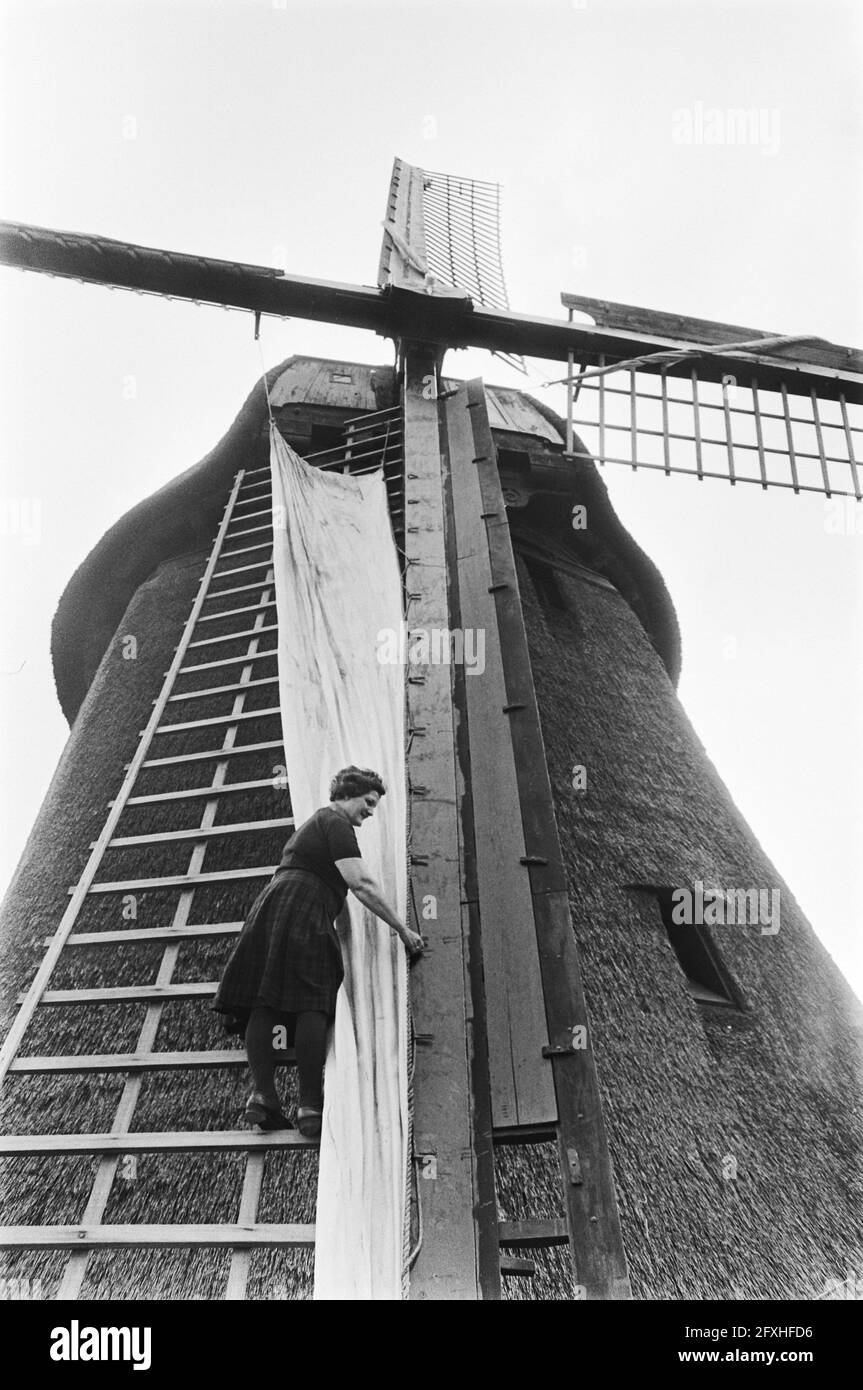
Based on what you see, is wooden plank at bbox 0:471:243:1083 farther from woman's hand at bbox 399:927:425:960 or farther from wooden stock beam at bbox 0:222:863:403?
wooden stock beam at bbox 0:222:863:403

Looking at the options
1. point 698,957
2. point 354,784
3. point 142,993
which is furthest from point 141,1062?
point 698,957

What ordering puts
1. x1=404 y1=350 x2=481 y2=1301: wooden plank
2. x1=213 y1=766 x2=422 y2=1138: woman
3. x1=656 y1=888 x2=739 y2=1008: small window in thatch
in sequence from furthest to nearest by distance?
x1=656 y1=888 x2=739 y2=1008: small window in thatch, x1=213 y1=766 x2=422 y2=1138: woman, x1=404 y1=350 x2=481 y2=1301: wooden plank

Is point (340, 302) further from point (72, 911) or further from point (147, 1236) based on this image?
point (147, 1236)

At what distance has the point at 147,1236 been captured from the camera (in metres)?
2.37

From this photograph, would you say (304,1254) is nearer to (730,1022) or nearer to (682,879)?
(730,1022)

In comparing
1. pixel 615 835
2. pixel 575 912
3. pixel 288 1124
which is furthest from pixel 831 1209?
pixel 288 1124

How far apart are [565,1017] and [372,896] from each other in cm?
57

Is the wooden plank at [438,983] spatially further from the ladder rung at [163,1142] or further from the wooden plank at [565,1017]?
the ladder rung at [163,1142]

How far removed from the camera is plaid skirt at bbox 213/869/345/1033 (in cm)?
256

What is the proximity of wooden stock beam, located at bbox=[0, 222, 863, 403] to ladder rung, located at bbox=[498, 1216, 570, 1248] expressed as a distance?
4.27 meters

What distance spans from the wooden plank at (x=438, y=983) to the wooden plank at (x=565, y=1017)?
8.5 inches

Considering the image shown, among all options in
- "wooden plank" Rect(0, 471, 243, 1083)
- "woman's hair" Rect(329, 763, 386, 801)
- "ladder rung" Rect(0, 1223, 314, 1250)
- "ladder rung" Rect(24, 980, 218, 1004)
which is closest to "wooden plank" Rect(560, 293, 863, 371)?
"wooden plank" Rect(0, 471, 243, 1083)
